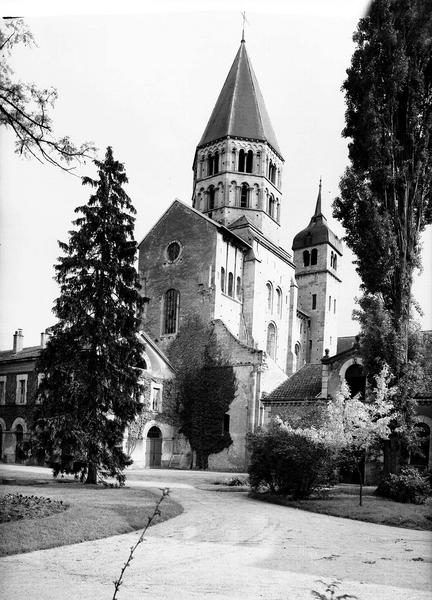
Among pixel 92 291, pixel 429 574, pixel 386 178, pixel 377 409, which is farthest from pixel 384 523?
pixel 92 291

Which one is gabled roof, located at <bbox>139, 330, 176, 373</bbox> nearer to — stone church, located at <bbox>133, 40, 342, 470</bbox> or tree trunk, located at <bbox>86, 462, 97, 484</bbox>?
stone church, located at <bbox>133, 40, 342, 470</bbox>

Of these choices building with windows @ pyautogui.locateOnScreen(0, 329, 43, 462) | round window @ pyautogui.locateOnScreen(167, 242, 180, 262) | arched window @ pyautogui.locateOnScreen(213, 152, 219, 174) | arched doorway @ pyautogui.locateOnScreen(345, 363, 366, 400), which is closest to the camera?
arched doorway @ pyautogui.locateOnScreen(345, 363, 366, 400)

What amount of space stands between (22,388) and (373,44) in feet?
89.1

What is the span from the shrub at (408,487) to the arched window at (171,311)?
21.4m

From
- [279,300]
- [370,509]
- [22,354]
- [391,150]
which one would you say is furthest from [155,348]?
[370,509]

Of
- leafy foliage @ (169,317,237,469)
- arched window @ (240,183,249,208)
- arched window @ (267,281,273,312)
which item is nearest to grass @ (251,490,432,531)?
leafy foliage @ (169,317,237,469)

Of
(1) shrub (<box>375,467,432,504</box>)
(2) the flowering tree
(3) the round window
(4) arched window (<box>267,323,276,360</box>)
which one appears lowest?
(1) shrub (<box>375,467,432,504</box>)

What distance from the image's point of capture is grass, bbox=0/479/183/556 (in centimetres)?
897

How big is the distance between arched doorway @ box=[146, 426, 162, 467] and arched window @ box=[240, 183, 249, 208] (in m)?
17.5

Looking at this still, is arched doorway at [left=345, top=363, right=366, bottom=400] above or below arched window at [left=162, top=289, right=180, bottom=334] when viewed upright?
below

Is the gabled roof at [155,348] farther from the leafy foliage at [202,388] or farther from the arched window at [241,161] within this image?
the arched window at [241,161]

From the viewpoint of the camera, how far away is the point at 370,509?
48.9ft

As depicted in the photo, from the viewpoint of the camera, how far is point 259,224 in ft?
138

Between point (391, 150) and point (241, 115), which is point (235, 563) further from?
point (241, 115)
